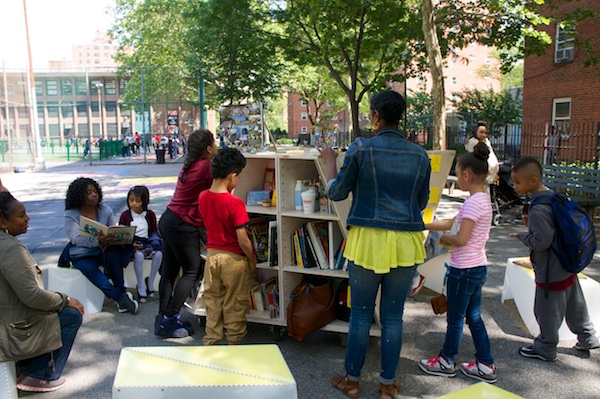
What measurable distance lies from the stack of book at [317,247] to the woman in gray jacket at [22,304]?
1.80m

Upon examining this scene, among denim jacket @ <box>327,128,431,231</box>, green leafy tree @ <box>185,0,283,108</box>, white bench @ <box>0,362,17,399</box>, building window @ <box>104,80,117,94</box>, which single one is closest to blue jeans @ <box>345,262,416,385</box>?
denim jacket @ <box>327,128,431,231</box>

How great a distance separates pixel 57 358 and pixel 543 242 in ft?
11.7

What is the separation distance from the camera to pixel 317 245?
14.7ft

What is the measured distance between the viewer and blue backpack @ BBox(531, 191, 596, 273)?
389cm

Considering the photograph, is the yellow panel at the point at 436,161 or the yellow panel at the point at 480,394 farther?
the yellow panel at the point at 436,161

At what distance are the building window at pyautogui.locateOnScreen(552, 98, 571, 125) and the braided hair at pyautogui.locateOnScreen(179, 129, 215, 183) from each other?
19.1 meters

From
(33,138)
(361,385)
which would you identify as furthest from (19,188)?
(361,385)

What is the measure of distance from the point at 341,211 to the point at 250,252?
0.78 metres

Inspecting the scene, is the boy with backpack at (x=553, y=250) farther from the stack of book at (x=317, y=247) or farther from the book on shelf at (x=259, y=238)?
the book on shelf at (x=259, y=238)

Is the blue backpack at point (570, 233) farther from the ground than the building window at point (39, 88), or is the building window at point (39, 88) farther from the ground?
the building window at point (39, 88)

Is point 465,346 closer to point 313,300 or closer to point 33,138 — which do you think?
point 313,300

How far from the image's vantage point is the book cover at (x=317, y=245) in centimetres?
446

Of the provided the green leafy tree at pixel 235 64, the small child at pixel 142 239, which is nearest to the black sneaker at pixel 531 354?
the small child at pixel 142 239

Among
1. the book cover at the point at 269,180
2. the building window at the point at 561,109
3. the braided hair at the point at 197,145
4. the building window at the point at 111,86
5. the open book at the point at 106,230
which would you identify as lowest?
the open book at the point at 106,230
